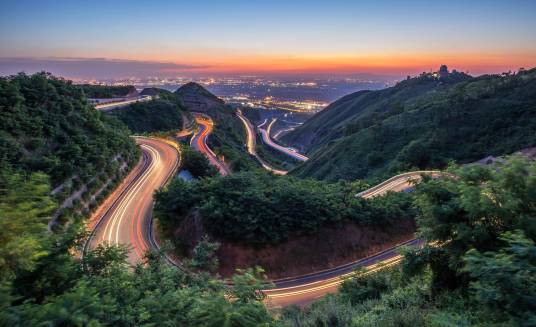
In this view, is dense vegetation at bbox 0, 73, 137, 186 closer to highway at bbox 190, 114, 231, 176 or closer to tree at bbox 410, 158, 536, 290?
highway at bbox 190, 114, 231, 176

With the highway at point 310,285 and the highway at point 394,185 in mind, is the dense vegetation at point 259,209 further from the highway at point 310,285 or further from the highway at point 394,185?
the highway at point 394,185

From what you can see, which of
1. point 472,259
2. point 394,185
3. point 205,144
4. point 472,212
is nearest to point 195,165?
point 205,144

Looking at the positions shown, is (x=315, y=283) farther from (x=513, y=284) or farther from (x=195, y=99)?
(x=195, y=99)

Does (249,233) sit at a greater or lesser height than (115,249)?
lesser

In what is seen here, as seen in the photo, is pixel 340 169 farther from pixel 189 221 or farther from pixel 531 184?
pixel 531 184

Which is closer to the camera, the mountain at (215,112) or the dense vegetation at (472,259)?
the dense vegetation at (472,259)

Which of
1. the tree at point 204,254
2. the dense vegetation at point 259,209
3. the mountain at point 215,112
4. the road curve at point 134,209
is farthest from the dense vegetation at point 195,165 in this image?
the mountain at point 215,112

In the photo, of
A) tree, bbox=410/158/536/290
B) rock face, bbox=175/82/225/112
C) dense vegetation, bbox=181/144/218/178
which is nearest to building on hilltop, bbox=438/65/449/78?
rock face, bbox=175/82/225/112

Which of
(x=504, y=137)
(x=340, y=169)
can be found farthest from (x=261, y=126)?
(x=504, y=137)
